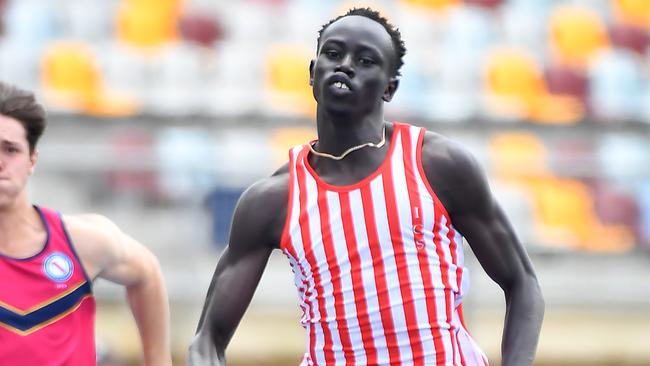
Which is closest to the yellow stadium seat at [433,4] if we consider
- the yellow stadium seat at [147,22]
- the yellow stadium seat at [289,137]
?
the yellow stadium seat at [147,22]

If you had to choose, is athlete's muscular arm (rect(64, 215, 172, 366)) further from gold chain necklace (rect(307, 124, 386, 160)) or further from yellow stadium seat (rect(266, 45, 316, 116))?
yellow stadium seat (rect(266, 45, 316, 116))

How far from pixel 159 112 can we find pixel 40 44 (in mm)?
1737

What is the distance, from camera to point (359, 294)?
4062 mm

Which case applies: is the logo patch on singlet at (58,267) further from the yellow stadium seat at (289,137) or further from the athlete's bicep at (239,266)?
the yellow stadium seat at (289,137)

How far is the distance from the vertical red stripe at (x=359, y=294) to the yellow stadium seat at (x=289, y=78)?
26.7 ft

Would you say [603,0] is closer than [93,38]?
No

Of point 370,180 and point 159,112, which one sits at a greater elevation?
point 370,180

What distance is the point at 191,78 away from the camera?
A: 12.6 m

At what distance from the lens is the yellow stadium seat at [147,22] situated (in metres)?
13.2

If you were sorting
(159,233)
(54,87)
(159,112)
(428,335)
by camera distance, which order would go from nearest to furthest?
(428,335), (159,233), (159,112), (54,87)

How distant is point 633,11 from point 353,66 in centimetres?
1138

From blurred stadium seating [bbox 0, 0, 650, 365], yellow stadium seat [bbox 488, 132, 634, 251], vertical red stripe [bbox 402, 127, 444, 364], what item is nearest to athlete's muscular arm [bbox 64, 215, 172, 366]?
vertical red stripe [bbox 402, 127, 444, 364]

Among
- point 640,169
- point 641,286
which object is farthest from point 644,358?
point 640,169

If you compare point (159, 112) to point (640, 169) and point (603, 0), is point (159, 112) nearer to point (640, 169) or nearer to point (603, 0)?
point (640, 169)
